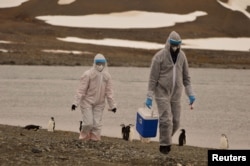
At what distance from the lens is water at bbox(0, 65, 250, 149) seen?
938 inches

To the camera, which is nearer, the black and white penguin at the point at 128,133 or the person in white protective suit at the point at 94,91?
the person in white protective suit at the point at 94,91

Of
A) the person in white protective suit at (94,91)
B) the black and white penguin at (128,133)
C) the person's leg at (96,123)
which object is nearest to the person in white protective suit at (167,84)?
the person in white protective suit at (94,91)

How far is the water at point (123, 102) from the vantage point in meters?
23.8

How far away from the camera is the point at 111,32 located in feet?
318

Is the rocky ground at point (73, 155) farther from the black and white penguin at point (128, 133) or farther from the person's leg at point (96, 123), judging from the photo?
the black and white penguin at point (128, 133)

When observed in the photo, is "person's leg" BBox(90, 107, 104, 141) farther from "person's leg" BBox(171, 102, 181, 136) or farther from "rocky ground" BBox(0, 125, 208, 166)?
"person's leg" BBox(171, 102, 181, 136)

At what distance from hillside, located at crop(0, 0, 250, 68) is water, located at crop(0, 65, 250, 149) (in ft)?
30.3

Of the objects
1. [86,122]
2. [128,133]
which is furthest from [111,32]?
[86,122]

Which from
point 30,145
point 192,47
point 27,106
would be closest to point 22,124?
point 27,106

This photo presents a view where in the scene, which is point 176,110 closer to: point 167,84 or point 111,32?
point 167,84

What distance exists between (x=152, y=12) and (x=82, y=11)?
11.7m

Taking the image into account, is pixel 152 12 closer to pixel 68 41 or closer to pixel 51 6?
pixel 51 6

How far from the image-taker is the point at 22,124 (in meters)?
23.1

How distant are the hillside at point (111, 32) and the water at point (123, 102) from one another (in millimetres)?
9237
